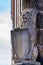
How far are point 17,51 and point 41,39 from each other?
7.2 inches

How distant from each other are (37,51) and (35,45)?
0.04m

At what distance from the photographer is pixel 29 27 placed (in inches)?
48.3

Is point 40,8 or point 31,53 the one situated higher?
point 40,8

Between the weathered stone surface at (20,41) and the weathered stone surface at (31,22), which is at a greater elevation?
the weathered stone surface at (31,22)

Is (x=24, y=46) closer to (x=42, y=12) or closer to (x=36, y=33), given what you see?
(x=36, y=33)

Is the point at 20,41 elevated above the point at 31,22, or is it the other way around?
the point at 31,22

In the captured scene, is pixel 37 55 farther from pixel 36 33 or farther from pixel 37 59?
pixel 36 33

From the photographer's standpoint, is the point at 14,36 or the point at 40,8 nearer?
the point at 14,36

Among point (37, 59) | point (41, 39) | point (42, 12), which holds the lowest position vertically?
point (37, 59)

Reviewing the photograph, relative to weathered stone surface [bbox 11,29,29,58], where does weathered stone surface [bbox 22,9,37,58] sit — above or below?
above

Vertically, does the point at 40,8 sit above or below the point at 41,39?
above

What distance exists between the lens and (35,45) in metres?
1.21

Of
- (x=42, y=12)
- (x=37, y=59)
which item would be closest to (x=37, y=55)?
(x=37, y=59)

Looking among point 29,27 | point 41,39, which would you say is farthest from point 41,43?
point 29,27
